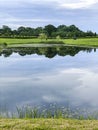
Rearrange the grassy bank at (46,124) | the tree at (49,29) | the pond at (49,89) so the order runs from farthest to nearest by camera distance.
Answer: the tree at (49,29)
the pond at (49,89)
the grassy bank at (46,124)

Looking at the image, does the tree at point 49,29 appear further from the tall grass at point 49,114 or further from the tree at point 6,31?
the tall grass at point 49,114

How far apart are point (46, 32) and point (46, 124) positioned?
359ft

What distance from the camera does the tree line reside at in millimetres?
110938

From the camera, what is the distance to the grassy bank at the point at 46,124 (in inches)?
395

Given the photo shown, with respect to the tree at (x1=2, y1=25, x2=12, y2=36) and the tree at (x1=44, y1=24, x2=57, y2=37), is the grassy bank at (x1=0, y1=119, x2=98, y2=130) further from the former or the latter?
the tree at (x1=44, y1=24, x2=57, y2=37)

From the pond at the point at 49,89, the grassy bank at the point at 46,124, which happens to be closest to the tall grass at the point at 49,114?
the grassy bank at the point at 46,124

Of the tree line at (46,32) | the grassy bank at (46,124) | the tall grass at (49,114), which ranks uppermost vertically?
the grassy bank at (46,124)

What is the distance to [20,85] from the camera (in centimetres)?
2341

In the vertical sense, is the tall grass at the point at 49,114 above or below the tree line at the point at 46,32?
above

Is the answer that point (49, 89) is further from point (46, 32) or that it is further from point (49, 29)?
point (49, 29)

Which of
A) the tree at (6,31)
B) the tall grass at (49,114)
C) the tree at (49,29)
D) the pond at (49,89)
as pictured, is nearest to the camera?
the tall grass at (49,114)

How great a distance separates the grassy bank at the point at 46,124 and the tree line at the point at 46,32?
9551 centimetres

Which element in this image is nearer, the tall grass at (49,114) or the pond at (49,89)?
the tall grass at (49,114)

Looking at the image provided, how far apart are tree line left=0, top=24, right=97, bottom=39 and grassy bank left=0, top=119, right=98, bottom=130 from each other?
95.5 m
